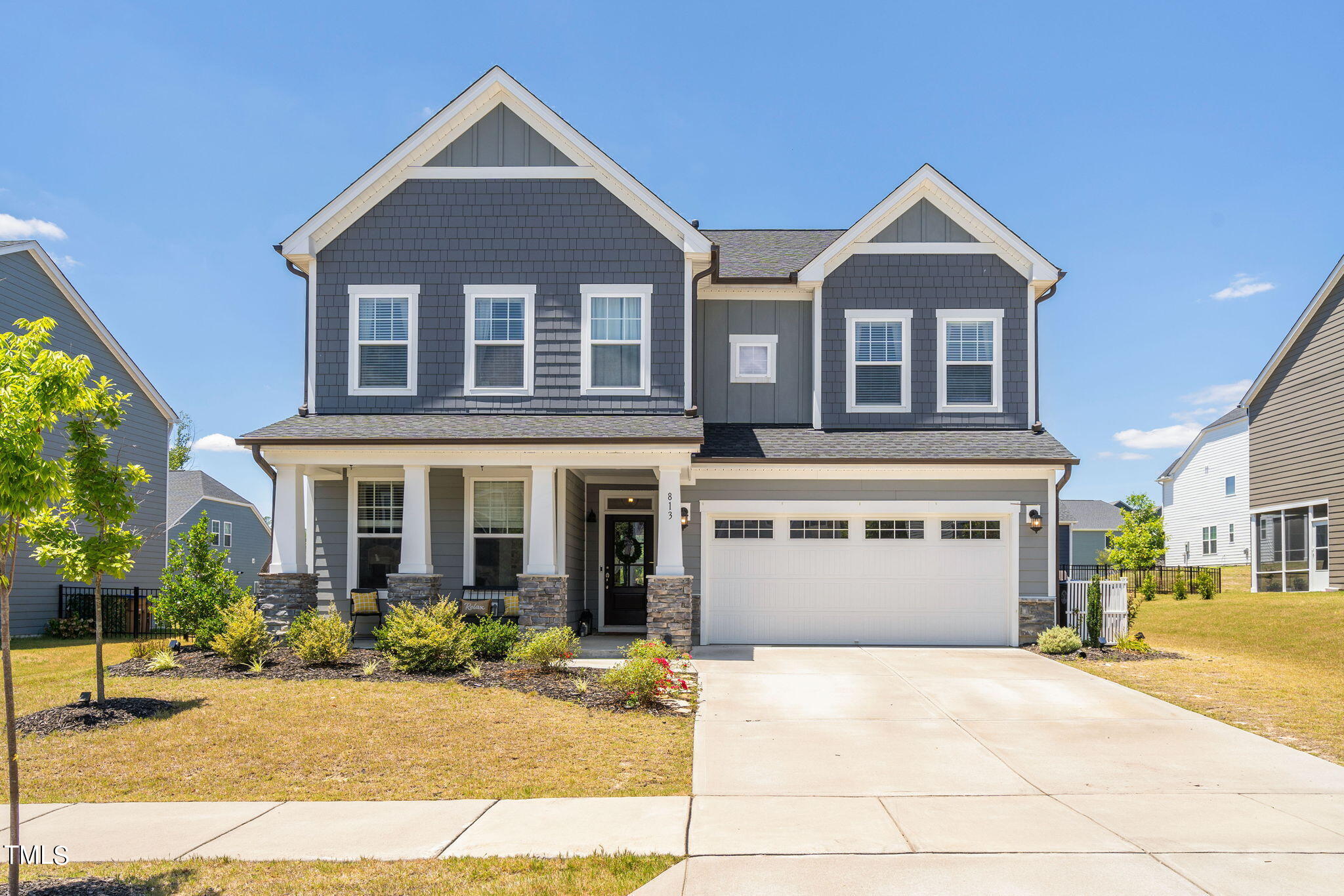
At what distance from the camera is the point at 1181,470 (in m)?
40.0

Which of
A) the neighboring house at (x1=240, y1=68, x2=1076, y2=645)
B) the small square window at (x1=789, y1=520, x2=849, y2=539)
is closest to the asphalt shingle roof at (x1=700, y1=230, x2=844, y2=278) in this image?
the neighboring house at (x1=240, y1=68, x2=1076, y2=645)

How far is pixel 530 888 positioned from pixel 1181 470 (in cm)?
4068

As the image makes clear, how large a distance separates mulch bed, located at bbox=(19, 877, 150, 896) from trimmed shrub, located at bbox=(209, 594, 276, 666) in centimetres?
731

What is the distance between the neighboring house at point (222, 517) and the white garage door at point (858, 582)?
20755 mm

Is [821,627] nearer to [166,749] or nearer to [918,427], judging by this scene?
[918,427]

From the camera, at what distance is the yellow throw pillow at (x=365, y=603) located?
15.6m

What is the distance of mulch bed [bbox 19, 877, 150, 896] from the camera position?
5484 millimetres

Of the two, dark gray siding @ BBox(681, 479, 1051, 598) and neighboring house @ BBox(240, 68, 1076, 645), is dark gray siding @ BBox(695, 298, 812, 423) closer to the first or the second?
neighboring house @ BBox(240, 68, 1076, 645)

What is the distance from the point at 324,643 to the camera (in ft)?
42.0

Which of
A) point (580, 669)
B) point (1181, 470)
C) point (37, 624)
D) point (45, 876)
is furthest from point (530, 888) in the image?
point (1181, 470)

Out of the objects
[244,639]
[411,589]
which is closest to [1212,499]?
[411,589]

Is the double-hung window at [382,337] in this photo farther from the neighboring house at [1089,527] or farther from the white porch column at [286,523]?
the neighboring house at [1089,527]

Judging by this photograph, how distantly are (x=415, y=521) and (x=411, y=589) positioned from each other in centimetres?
104

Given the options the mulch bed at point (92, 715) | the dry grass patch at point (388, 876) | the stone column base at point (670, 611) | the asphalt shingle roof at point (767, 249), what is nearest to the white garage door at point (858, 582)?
the stone column base at point (670, 611)
